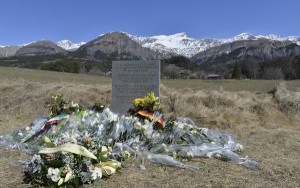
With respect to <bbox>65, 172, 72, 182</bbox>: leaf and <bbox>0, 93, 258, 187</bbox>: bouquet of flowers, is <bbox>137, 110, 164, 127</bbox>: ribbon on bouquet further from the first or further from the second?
<bbox>65, 172, 72, 182</bbox>: leaf

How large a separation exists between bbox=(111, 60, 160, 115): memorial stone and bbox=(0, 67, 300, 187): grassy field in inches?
63.3

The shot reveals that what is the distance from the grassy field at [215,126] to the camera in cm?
488

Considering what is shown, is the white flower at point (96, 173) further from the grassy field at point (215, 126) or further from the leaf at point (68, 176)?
the leaf at point (68, 176)

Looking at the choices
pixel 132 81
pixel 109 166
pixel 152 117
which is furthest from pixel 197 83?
pixel 109 166

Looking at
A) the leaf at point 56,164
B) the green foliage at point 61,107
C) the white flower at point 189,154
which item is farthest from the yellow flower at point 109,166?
the green foliage at point 61,107

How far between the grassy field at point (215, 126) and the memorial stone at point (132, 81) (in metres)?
1.61

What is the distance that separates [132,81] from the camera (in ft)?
34.8

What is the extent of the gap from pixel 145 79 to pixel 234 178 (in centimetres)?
584

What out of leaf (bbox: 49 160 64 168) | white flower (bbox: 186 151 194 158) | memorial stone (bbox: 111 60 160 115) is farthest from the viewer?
memorial stone (bbox: 111 60 160 115)

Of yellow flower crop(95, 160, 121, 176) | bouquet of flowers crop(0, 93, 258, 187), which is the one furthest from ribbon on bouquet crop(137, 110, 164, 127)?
yellow flower crop(95, 160, 121, 176)

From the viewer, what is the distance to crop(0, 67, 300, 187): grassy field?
4.88 metres

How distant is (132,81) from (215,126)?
8.54ft

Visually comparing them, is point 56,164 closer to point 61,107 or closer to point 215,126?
point 61,107

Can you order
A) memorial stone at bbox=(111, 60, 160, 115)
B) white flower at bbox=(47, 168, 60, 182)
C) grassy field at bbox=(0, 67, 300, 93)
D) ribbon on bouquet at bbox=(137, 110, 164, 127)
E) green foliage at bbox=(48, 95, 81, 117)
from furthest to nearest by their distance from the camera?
grassy field at bbox=(0, 67, 300, 93) → memorial stone at bbox=(111, 60, 160, 115) → green foliage at bbox=(48, 95, 81, 117) → ribbon on bouquet at bbox=(137, 110, 164, 127) → white flower at bbox=(47, 168, 60, 182)
